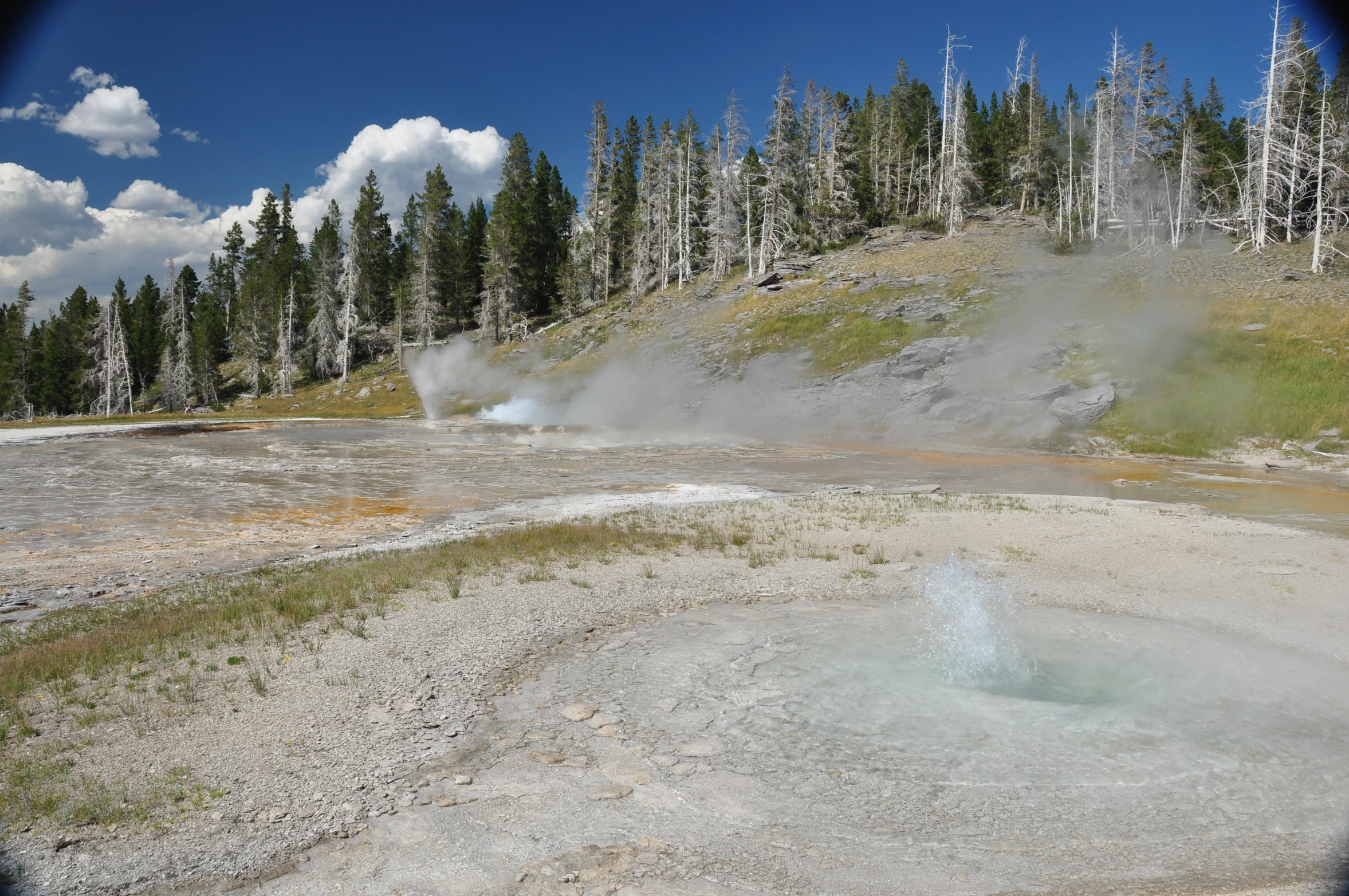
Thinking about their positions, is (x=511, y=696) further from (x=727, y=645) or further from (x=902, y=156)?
(x=902, y=156)

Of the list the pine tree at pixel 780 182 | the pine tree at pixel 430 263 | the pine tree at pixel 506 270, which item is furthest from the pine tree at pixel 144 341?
the pine tree at pixel 780 182

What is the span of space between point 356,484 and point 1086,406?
3176cm

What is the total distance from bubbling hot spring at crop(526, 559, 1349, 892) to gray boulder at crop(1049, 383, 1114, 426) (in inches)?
1040

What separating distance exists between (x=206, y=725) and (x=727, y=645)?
18.2 feet

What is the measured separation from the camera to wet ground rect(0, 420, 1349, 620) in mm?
13516

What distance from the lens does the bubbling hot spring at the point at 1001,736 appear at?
5.00 metres

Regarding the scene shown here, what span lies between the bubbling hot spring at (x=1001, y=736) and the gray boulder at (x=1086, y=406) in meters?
26.4

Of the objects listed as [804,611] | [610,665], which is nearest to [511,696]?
[610,665]

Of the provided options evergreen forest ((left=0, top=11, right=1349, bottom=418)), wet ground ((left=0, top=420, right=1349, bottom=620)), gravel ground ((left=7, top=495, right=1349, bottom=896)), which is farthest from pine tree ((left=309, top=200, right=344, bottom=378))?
gravel ground ((left=7, top=495, right=1349, bottom=896))

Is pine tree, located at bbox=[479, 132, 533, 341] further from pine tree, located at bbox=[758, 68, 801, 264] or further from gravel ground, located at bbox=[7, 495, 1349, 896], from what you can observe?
gravel ground, located at bbox=[7, 495, 1349, 896]

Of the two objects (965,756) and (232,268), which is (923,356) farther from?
(232,268)

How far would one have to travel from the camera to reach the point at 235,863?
4453 mm

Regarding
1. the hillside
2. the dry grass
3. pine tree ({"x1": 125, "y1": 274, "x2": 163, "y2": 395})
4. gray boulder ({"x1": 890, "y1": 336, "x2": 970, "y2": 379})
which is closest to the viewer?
the dry grass

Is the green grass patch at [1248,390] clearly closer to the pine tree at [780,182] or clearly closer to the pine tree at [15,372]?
the pine tree at [780,182]
